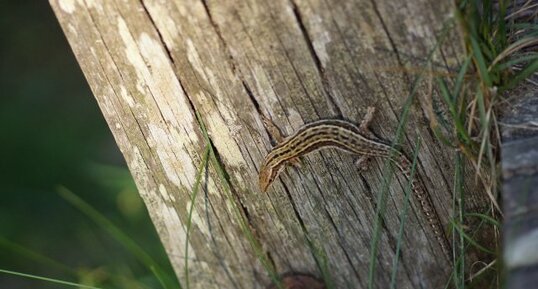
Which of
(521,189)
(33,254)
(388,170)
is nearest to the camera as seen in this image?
(521,189)

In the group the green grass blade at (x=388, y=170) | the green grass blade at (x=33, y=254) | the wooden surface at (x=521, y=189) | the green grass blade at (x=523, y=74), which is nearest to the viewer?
the wooden surface at (x=521, y=189)

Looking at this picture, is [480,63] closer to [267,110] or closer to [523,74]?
[523,74]

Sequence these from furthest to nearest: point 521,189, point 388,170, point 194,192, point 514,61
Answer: point 194,192 → point 388,170 → point 514,61 → point 521,189

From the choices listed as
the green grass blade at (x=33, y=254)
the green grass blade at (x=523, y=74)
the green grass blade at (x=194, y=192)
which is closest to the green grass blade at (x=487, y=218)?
the green grass blade at (x=523, y=74)

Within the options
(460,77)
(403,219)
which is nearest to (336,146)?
(403,219)

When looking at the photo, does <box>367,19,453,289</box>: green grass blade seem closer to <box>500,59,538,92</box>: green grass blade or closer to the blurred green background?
<box>500,59,538,92</box>: green grass blade

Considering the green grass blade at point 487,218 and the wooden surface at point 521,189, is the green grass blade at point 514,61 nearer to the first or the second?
the wooden surface at point 521,189
